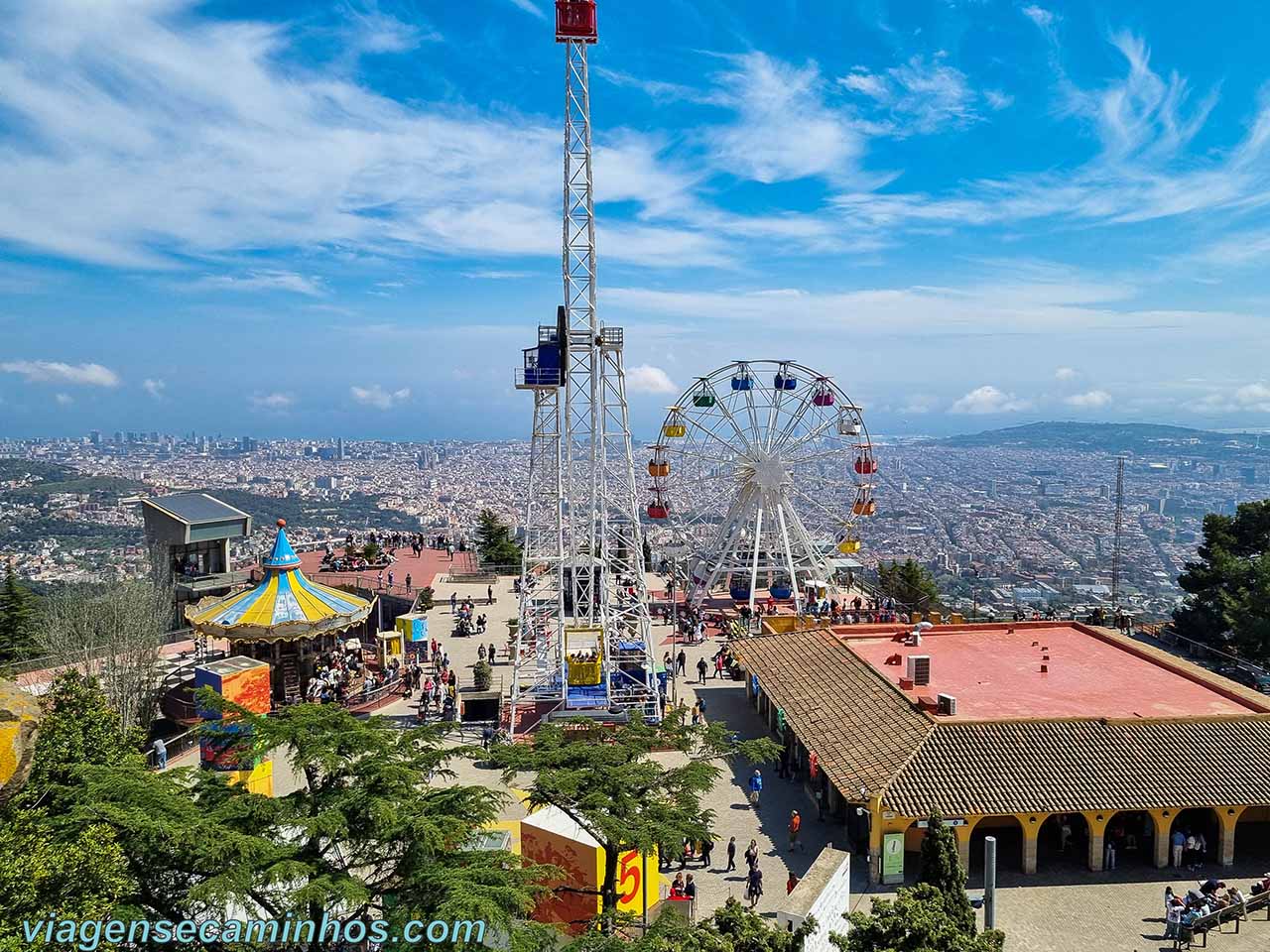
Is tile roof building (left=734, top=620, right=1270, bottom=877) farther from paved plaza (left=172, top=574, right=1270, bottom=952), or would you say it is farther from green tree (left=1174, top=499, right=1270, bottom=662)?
green tree (left=1174, top=499, right=1270, bottom=662)

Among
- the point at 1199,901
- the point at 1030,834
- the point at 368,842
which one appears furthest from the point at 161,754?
the point at 1199,901

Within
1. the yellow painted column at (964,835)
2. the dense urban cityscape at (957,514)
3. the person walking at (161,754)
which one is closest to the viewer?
the yellow painted column at (964,835)

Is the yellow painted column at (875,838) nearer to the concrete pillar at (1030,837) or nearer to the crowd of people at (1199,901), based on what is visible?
the concrete pillar at (1030,837)

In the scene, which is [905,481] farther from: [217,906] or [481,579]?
[217,906]

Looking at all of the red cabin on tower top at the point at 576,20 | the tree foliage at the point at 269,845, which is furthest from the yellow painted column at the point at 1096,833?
the red cabin on tower top at the point at 576,20

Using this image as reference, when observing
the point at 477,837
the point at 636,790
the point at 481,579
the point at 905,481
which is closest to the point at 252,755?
the point at 477,837

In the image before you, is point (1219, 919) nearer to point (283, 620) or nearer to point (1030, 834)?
point (1030, 834)
